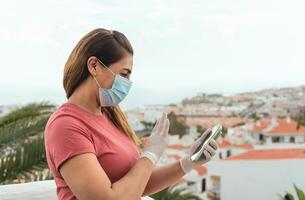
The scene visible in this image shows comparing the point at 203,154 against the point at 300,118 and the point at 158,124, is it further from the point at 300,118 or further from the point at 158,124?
the point at 300,118

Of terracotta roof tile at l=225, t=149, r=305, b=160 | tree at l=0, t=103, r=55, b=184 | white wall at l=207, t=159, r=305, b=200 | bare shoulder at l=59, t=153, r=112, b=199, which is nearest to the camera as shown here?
bare shoulder at l=59, t=153, r=112, b=199

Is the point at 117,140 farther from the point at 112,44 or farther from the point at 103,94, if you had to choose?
the point at 112,44

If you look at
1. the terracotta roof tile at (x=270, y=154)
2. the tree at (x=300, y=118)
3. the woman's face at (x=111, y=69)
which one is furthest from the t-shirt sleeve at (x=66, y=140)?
the tree at (x=300, y=118)

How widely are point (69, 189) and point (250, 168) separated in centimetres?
930

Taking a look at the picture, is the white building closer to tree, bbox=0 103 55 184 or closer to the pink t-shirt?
tree, bbox=0 103 55 184

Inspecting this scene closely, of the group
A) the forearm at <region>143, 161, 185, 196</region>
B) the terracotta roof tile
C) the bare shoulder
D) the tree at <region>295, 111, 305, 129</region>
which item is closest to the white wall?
the terracotta roof tile

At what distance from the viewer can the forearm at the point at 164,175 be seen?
4.22ft

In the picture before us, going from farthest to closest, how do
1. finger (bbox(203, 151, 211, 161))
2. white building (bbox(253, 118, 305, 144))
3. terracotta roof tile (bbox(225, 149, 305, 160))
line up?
white building (bbox(253, 118, 305, 144))
terracotta roof tile (bbox(225, 149, 305, 160))
finger (bbox(203, 151, 211, 161))

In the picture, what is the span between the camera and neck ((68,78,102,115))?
3.52ft

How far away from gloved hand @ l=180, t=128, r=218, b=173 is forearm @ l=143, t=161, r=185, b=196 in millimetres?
19

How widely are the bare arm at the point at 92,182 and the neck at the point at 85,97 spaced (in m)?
0.15

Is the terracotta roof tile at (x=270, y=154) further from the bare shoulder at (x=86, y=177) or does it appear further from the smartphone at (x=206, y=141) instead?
the bare shoulder at (x=86, y=177)

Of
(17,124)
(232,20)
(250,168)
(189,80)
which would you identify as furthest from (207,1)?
(17,124)

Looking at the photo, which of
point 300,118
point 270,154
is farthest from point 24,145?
point 300,118
